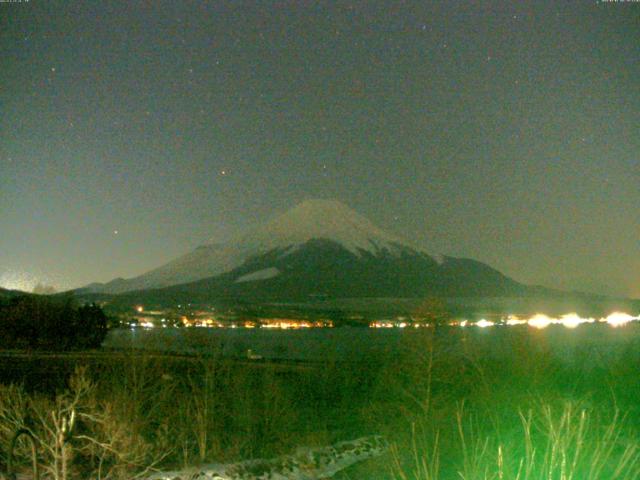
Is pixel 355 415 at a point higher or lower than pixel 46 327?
lower

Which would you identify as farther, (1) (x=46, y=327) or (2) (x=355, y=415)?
(1) (x=46, y=327)

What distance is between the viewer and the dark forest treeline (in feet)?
174

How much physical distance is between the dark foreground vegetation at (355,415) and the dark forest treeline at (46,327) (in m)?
32.6

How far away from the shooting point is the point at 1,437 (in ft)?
33.5

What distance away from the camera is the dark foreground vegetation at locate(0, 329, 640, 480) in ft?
29.0

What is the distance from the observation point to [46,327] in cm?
5309

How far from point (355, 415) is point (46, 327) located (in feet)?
128

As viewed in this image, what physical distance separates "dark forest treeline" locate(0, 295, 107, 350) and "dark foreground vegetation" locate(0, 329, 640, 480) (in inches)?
1284

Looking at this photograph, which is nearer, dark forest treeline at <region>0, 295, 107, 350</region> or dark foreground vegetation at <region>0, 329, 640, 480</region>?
dark foreground vegetation at <region>0, 329, 640, 480</region>

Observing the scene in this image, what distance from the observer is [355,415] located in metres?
18.4

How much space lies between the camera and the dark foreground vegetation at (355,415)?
348 inches

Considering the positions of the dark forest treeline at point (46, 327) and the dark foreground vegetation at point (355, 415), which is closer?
the dark foreground vegetation at point (355, 415)

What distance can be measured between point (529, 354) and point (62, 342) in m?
40.9

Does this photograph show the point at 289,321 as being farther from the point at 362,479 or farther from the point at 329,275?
the point at 362,479
